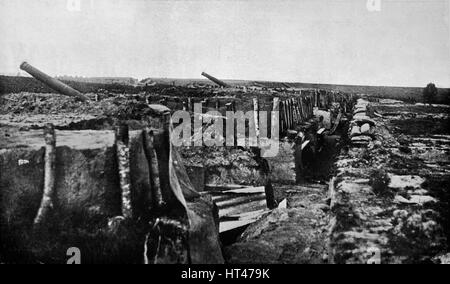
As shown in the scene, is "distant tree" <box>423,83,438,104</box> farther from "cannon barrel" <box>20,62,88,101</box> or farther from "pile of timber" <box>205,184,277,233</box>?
"cannon barrel" <box>20,62,88,101</box>

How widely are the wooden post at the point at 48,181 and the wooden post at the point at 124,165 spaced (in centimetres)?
50

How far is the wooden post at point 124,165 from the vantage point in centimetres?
283

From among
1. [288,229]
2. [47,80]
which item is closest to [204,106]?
[47,80]

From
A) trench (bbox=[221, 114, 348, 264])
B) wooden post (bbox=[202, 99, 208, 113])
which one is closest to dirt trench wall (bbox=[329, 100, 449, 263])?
trench (bbox=[221, 114, 348, 264])

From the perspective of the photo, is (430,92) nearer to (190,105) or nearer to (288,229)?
(190,105)

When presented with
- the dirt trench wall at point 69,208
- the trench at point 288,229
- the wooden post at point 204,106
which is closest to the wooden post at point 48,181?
the dirt trench wall at point 69,208

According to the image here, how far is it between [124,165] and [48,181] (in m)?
0.59

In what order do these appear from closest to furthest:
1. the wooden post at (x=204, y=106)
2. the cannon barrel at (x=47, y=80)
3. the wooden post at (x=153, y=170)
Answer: the wooden post at (x=153, y=170), the cannon barrel at (x=47, y=80), the wooden post at (x=204, y=106)

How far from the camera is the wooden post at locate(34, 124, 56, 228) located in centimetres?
274

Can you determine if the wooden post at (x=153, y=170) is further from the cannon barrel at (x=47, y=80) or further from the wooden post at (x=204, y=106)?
the wooden post at (x=204, y=106)

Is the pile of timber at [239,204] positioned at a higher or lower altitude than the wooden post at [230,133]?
lower

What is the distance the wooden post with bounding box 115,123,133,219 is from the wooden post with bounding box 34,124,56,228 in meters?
0.50

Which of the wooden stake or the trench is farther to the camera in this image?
the trench

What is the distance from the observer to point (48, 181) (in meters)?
2.74
